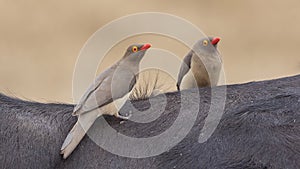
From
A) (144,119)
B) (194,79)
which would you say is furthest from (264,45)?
(144,119)

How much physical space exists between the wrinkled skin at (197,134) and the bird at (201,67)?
2.11ft

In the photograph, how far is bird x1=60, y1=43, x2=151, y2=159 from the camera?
2889mm

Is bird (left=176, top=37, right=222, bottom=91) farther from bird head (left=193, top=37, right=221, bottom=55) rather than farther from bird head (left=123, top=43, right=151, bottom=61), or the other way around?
bird head (left=123, top=43, right=151, bottom=61)

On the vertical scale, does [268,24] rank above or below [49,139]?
below

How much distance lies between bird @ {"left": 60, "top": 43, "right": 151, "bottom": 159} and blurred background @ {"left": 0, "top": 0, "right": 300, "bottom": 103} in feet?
21.6

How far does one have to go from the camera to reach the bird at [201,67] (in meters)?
3.66

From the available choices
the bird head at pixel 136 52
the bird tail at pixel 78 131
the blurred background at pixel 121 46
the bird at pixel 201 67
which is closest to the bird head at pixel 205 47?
the bird at pixel 201 67

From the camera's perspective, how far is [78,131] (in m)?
2.89

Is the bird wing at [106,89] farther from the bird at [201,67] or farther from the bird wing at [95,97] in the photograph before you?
the bird at [201,67]

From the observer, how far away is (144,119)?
2953 mm

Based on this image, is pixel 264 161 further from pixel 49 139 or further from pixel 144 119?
pixel 49 139

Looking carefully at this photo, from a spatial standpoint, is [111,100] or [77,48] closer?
[111,100]

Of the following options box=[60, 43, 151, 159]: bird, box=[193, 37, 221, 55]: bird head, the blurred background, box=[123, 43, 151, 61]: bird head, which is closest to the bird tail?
box=[60, 43, 151, 159]: bird

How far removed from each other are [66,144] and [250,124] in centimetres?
70
